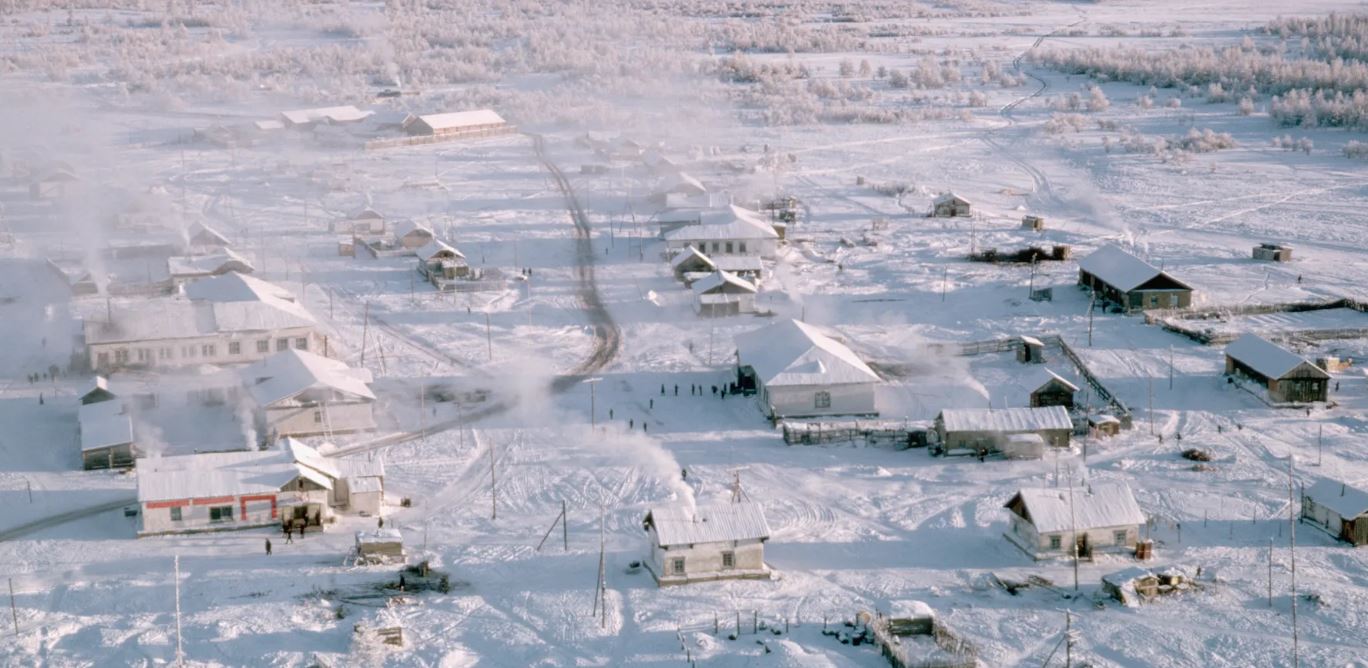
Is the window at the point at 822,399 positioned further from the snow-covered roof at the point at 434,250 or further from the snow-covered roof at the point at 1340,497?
the snow-covered roof at the point at 434,250

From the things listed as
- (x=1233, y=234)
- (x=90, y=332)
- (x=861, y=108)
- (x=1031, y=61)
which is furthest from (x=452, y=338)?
(x=1031, y=61)

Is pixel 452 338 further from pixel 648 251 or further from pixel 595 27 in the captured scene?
pixel 595 27

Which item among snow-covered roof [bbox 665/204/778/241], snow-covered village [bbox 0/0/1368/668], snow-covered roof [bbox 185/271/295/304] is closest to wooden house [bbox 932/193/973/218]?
snow-covered village [bbox 0/0/1368/668]

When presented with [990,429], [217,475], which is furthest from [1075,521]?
[217,475]

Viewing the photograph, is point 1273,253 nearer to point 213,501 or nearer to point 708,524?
point 708,524

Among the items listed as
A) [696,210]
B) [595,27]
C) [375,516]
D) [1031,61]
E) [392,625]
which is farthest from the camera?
[595,27]

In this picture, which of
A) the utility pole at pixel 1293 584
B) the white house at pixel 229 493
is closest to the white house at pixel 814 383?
the utility pole at pixel 1293 584
